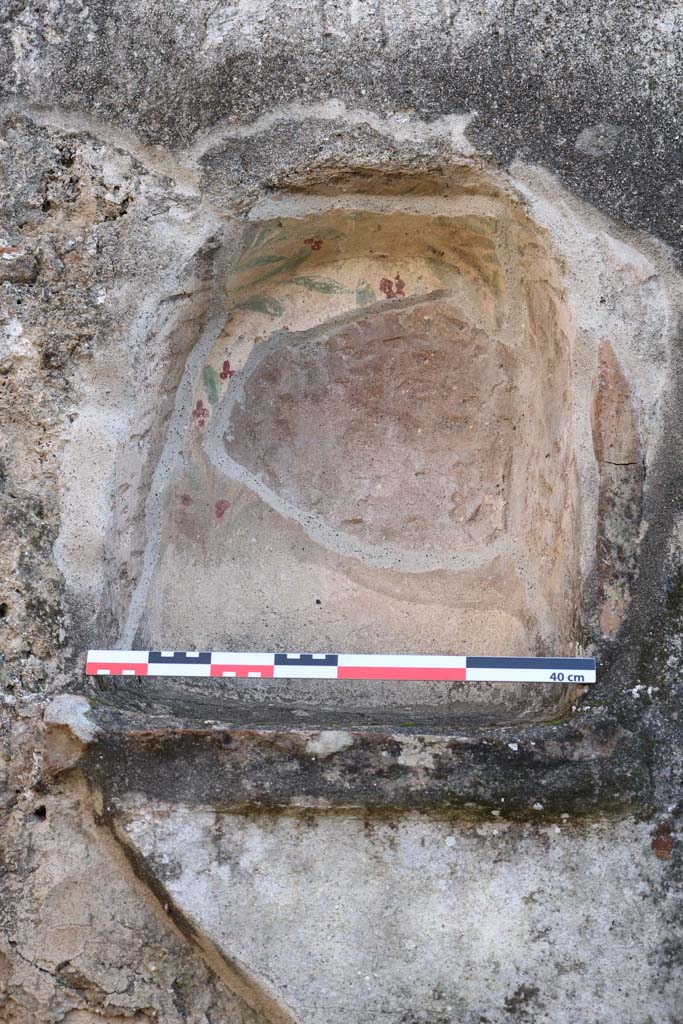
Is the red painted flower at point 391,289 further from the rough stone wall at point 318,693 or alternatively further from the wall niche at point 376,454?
the rough stone wall at point 318,693

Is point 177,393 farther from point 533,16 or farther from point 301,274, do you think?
point 533,16

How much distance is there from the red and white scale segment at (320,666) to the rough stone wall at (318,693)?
6cm

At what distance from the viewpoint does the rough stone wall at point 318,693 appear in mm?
1764

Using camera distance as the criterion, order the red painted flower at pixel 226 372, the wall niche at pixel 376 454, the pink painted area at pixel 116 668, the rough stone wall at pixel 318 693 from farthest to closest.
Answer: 1. the red painted flower at pixel 226 372
2. the wall niche at pixel 376 454
3. the pink painted area at pixel 116 668
4. the rough stone wall at pixel 318 693

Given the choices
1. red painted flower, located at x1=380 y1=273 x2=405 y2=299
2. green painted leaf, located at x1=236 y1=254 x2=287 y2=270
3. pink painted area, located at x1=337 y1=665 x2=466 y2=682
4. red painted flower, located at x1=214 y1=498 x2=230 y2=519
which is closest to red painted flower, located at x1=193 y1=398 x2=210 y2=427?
red painted flower, located at x1=214 y1=498 x2=230 y2=519

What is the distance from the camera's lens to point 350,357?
7.02 ft

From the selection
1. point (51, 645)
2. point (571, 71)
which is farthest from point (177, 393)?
point (571, 71)

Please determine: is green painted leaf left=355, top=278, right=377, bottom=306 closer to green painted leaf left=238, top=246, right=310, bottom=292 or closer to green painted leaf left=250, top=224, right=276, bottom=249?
green painted leaf left=238, top=246, right=310, bottom=292

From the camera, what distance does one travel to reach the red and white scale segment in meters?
1.91

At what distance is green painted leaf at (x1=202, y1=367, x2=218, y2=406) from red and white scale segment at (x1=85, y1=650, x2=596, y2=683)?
0.48 meters

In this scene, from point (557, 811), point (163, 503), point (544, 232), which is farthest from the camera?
point (163, 503)

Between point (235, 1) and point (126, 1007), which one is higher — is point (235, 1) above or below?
above

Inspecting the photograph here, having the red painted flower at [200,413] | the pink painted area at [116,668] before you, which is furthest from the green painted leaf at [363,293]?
the pink painted area at [116,668]

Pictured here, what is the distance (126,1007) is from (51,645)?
1.99 ft
